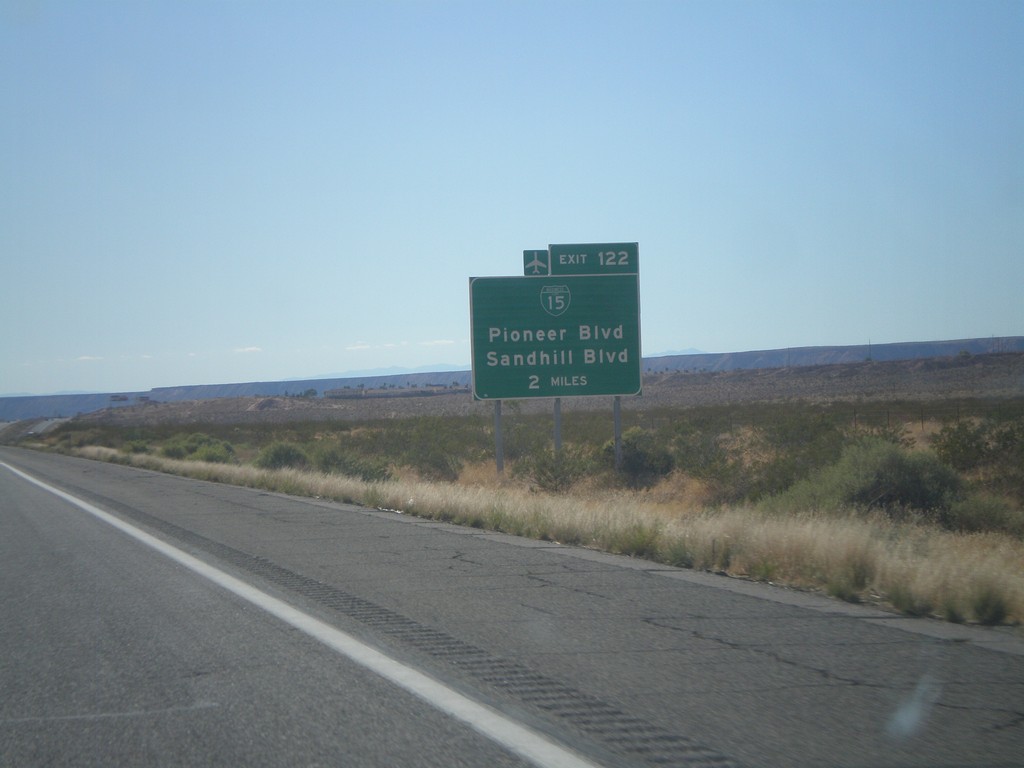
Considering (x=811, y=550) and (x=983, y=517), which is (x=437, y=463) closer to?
(x=983, y=517)

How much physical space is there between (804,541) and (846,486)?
9121mm

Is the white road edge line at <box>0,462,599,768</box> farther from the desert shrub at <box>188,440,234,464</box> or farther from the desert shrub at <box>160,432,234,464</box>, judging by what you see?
the desert shrub at <box>188,440,234,464</box>

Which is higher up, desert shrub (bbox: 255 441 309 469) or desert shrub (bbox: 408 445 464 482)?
desert shrub (bbox: 255 441 309 469)

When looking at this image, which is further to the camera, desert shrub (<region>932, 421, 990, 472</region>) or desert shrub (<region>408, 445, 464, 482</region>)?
desert shrub (<region>408, 445, 464, 482</region>)

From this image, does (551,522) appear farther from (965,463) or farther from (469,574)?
(965,463)

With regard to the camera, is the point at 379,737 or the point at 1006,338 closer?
the point at 379,737

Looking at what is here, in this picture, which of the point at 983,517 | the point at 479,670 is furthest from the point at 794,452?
the point at 479,670

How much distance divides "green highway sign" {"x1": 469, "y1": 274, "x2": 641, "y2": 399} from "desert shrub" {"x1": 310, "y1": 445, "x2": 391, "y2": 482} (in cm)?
875

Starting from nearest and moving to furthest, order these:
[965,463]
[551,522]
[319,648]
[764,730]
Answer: [764,730], [319,648], [551,522], [965,463]

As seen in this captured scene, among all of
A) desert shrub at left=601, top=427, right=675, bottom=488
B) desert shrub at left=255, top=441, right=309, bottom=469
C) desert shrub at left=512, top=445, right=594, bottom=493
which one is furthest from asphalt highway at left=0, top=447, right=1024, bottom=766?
desert shrub at left=255, top=441, right=309, bottom=469

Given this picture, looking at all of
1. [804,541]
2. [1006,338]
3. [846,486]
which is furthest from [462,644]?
[1006,338]

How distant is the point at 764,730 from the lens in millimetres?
5285

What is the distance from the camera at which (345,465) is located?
115 ft

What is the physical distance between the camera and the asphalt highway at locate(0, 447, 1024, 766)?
514 centimetres
